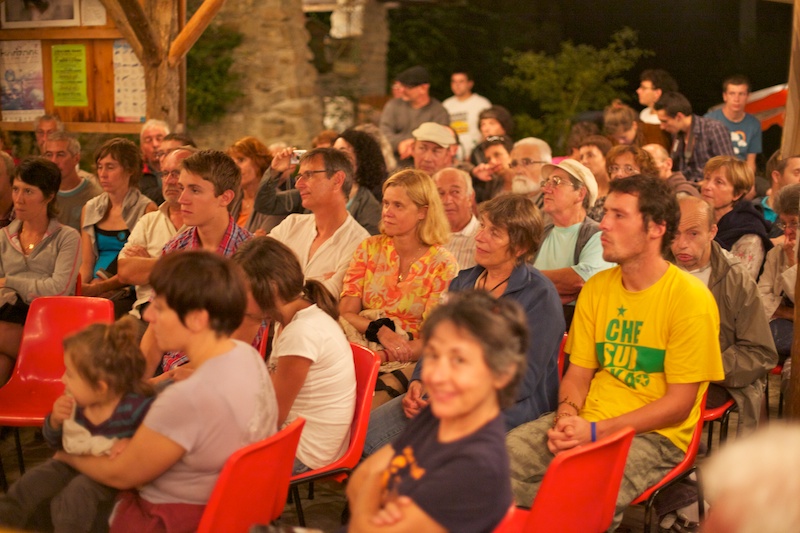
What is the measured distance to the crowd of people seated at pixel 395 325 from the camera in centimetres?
196

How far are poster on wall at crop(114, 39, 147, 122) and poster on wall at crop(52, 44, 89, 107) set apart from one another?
25 centimetres

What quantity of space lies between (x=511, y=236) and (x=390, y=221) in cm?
79

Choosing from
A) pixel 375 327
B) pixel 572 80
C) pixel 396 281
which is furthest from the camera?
pixel 572 80

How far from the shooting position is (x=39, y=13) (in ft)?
21.4

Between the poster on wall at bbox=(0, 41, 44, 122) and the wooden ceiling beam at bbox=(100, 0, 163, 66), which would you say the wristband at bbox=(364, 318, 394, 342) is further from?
the poster on wall at bbox=(0, 41, 44, 122)

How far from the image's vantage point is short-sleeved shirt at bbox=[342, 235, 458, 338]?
3.86 m

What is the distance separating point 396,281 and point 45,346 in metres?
1.50

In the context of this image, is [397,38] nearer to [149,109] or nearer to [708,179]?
[149,109]

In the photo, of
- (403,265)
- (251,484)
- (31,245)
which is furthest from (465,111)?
(251,484)

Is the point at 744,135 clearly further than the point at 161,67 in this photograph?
Yes

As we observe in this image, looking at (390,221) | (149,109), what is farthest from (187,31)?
(390,221)

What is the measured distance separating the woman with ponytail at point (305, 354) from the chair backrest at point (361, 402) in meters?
0.03

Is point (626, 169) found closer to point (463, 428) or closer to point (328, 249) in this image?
point (328, 249)

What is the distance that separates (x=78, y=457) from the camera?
2.40 meters
